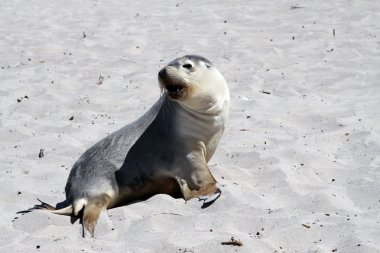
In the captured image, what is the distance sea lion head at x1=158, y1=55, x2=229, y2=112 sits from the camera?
3844 mm

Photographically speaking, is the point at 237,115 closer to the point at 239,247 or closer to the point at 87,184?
the point at 87,184

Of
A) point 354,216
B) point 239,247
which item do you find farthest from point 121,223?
point 354,216

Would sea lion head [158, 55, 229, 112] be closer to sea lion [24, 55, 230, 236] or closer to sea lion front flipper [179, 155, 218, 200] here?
sea lion [24, 55, 230, 236]

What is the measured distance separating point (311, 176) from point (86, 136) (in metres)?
1.93

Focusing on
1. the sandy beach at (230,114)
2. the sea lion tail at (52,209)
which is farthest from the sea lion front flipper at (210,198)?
the sea lion tail at (52,209)

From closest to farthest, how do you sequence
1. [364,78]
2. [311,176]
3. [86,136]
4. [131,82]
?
[311,176], [86,136], [364,78], [131,82]

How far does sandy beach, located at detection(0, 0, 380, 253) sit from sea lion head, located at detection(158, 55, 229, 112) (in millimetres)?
506

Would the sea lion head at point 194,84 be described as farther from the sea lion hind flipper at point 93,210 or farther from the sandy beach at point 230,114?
the sea lion hind flipper at point 93,210

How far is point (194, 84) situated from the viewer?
13.0 feet

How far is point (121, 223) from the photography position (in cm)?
354

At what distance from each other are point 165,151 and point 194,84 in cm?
44

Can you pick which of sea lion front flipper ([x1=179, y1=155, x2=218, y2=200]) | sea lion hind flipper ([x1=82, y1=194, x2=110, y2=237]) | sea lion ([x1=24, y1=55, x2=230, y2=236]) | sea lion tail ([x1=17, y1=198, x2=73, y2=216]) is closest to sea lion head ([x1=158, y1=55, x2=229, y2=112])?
sea lion ([x1=24, y1=55, x2=230, y2=236])

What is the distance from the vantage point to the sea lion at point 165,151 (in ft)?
12.6

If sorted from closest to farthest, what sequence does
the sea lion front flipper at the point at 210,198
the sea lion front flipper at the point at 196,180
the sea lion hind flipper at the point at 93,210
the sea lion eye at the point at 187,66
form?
1. the sea lion hind flipper at the point at 93,210
2. the sea lion front flipper at the point at 210,198
3. the sea lion front flipper at the point at 196,180
4. the sea lion eye at the point at 187,66
